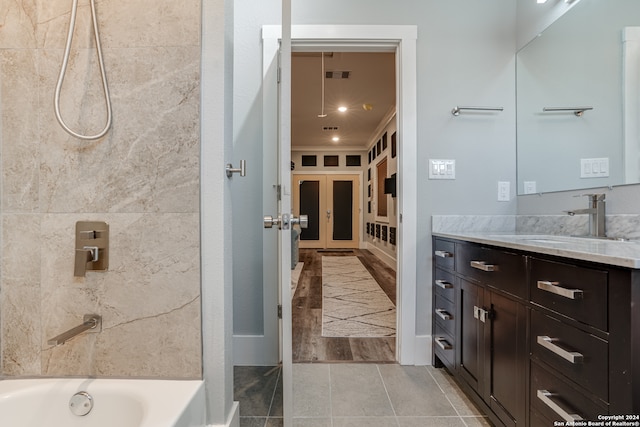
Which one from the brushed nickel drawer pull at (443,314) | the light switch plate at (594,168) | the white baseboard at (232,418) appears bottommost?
the white baseboard at (232,418)

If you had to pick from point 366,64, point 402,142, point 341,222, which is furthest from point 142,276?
point 341,222

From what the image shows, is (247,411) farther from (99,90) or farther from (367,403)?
(99,90)

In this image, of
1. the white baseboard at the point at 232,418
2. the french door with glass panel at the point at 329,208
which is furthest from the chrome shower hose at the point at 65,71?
the french door with glass panel at the point at 329,208

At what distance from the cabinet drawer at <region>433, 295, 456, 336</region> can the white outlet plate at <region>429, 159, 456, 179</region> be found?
2.61 feet

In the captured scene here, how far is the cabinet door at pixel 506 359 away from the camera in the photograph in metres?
1.05

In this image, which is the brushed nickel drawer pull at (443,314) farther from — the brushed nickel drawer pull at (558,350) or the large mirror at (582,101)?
the large mirror at (582,101)

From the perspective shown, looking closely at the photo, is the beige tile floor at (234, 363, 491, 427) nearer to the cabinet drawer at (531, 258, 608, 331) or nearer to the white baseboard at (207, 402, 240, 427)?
the white baseboard at (207, 402, 240, 427)

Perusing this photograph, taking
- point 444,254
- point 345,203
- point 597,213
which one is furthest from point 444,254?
point 345,203

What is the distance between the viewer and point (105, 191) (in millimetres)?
1041

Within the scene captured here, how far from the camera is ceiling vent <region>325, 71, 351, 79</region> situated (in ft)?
12.0

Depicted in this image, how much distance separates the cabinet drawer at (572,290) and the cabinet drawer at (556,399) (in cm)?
22

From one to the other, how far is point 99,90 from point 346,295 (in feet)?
9.85

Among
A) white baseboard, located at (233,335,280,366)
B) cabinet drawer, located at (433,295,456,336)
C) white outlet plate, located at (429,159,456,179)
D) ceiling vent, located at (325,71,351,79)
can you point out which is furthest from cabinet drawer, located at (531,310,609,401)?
ceiling vent, located at (325,71,351,79)

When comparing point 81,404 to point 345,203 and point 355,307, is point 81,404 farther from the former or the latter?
point 345,203
